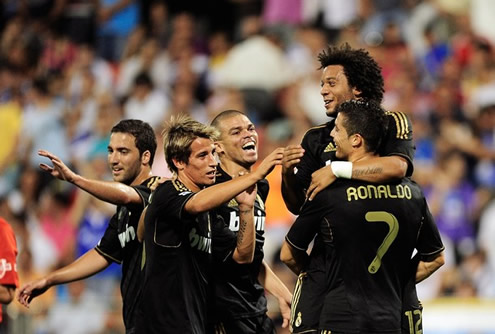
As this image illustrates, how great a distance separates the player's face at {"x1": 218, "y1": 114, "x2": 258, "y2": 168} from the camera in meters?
6.63

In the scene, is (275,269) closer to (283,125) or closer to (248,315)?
(283,125)

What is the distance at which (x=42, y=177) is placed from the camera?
521 inches

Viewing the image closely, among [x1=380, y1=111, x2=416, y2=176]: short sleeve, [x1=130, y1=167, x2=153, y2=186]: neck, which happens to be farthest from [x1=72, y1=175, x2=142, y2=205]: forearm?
[x1=380, y1=111, x2=416, y2=176]: short sleeve

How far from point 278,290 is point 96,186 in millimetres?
1641

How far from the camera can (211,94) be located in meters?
13.3

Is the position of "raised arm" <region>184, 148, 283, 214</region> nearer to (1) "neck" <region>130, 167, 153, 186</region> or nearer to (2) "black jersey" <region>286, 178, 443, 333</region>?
(2) "black jersey" <region>286, 178, 443, 333</region>

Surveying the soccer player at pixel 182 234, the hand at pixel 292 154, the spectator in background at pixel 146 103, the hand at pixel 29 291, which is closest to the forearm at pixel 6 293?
the hand at pixel 29 291

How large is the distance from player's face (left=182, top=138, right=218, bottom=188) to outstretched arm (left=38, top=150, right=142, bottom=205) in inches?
18.8

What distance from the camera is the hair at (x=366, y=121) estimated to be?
550cm

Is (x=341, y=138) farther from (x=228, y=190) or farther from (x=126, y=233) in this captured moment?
(x=126, y=233)

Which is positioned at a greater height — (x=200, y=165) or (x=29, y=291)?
(x=200, y=165)

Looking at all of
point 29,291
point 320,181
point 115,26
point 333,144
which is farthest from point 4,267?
point 115,26

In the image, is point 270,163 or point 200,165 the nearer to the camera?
point 270,163

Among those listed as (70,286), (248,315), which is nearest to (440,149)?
(70,286)
